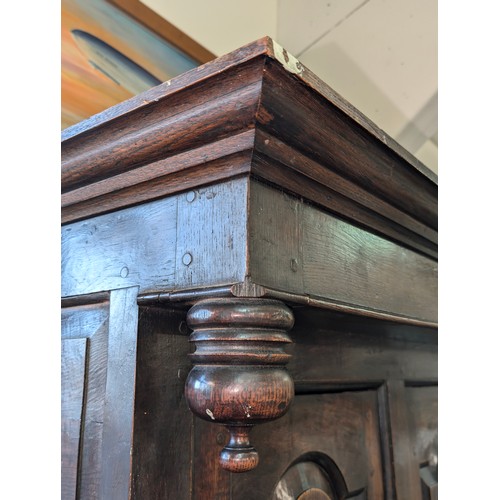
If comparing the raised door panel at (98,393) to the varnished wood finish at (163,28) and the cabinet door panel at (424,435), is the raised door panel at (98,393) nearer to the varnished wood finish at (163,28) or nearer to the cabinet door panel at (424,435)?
the cabinet door panel at (424,435)

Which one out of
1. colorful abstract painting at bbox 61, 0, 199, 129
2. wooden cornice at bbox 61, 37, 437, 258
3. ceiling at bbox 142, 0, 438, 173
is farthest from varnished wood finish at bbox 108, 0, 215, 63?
wooden cornice at bbox 61, 37, 437, 258

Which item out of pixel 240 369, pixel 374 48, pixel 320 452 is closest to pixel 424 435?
pixel 320 452

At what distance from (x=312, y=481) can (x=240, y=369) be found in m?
0.29

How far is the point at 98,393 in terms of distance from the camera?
51cm

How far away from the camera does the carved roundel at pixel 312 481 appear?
1.91 feet

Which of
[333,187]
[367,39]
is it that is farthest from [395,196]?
[367,39]

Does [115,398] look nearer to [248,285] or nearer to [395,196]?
[248,285]

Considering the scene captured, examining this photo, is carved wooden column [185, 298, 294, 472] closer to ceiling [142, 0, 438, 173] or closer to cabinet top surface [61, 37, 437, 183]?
cabinet top surface [61, 37, 437, 183]

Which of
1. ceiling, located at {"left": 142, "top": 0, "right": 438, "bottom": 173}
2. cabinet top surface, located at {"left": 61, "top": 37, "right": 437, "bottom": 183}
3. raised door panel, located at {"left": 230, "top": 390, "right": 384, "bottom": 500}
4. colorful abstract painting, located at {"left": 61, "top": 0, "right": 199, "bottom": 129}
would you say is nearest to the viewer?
cabinet top surface, located at {"left": 61, "top": 37, "right": 437, "bottom": 183}

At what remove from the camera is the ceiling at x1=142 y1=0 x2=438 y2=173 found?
4.97 feet

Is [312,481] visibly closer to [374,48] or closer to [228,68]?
[228,68]

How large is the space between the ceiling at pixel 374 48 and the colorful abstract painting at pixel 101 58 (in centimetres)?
47

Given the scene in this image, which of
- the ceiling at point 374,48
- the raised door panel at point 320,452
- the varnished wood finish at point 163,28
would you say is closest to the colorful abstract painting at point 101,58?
the varnished wood finish at point 163,28

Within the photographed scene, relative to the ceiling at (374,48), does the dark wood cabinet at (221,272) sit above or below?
below
